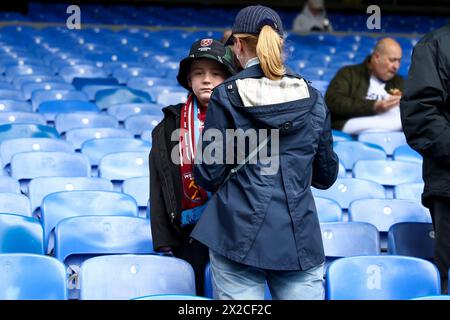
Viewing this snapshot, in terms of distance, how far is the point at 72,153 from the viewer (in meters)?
5.39

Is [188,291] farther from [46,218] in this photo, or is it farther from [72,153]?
[72,153]

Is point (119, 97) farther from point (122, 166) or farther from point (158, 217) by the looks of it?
point (158, 217)

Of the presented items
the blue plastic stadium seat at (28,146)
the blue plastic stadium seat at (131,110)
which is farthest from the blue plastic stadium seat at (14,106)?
the blue plastic stadium seat at (28,146)

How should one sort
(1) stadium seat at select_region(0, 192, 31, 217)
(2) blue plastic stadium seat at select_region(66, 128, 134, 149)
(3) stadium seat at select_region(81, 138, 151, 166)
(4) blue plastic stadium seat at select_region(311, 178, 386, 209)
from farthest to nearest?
(2) blue plastic stadium seat at select_region(66, 128, 134, 149)
(3) stadium seat at select_region(81, 138, 151, 166)
(4) blue plastic stadium seat at select_region(311, 178, 386, 209)
(1) stadium seat at select_region(0, 192, 31, 217)

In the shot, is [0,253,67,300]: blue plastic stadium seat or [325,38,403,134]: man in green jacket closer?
[0,253,67,300]: blue plastic stadium seat

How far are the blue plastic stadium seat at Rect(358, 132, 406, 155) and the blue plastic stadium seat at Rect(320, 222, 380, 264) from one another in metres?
2.40

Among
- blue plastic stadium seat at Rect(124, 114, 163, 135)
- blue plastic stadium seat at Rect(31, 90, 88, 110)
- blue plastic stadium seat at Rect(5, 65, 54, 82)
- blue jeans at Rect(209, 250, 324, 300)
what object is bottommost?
blue jeans at Rect(209, 250, 324, 300)

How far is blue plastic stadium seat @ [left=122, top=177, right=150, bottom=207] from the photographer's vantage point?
513cm

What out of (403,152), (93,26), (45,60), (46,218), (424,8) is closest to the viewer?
(46,218)

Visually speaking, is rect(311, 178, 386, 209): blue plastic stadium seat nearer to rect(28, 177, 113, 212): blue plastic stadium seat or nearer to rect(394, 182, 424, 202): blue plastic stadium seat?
rect(394, 182, 424, 202): blue plastic stadium seat

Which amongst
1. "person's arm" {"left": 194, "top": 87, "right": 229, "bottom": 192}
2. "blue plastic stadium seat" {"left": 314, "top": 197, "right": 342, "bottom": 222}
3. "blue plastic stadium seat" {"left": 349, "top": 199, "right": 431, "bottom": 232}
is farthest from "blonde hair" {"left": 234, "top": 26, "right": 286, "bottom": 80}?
"blue plastic stadium seat" {"left": 349, "top": 199, "right": 431, "bottom": 232}

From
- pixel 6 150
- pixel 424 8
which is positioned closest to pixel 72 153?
pixel 6 150

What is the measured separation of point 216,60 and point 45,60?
607cm

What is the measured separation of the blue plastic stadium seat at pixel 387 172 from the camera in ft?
19.1
